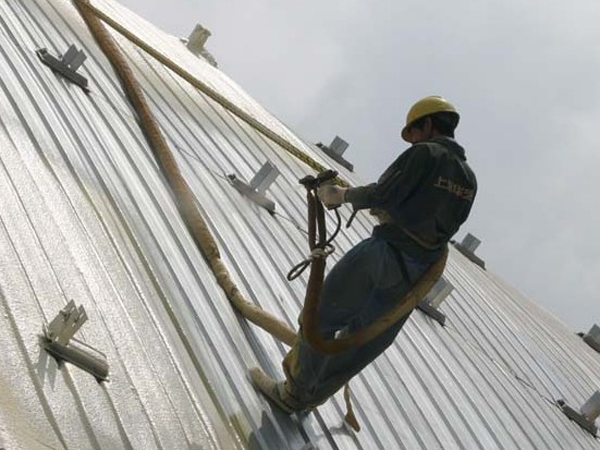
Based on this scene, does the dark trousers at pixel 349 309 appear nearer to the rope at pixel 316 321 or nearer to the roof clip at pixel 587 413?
the rope at pixel 316 321

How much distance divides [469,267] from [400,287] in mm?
9488

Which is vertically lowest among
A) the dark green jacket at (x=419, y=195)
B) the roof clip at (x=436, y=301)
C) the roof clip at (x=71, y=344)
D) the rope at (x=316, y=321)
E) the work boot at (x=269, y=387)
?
the work boot at (x=269, y=387)

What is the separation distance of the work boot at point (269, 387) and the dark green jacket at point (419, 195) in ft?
3.57

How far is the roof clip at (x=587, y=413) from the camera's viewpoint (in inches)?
536

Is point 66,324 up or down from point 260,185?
down

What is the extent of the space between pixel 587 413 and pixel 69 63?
6.10 meters

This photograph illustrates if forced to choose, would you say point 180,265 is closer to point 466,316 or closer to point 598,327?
point 466,316

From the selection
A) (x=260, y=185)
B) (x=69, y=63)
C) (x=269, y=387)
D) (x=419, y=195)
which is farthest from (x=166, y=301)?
(x=260, y=185)

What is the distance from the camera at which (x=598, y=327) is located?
19.7m

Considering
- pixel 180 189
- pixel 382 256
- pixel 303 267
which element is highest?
pixel 382 256

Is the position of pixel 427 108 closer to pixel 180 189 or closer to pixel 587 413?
pixel 180 189

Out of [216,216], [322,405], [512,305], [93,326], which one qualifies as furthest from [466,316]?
[93,326]

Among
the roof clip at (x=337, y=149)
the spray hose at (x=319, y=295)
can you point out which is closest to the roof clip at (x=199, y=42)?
the roof clip at (x=337, y=149)

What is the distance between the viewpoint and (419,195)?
336 inches
